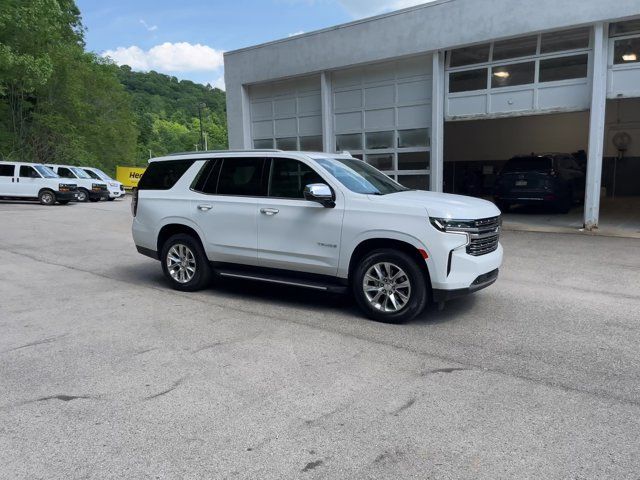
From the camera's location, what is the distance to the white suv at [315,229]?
5.38 m

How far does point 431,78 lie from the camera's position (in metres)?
14.9

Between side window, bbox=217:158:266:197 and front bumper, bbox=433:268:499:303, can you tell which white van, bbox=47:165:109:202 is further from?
front bumper, bbox=433:268:499:303

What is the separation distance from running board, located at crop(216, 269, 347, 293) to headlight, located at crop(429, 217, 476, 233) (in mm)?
1309

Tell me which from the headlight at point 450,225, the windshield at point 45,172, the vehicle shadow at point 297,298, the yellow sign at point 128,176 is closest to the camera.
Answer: the headlight at point 450,225

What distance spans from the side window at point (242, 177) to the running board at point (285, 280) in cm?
102

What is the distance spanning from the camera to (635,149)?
22.0 m

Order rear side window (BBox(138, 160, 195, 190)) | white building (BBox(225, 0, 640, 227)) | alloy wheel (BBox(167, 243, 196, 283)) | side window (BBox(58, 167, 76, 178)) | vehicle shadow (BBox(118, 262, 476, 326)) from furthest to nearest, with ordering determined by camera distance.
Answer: side window (BBox(58, 167, 76, 178)), white building (BBox(225, 0, 640, 227)), rear side window (BBox(138, 160, 195, 190)), alloy wheel (BBox(167, 243, 196, 283)), vehicle shadow (BBox(118, 262, 476, 326))

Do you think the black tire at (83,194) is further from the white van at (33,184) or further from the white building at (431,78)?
the white building at (431,78)

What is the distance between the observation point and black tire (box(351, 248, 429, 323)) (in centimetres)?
540

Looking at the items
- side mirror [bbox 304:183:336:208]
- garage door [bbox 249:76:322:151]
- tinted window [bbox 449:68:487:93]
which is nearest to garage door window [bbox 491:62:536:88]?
tinted window [bbox 449:68:487:93]

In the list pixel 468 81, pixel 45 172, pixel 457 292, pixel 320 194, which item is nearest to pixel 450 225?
A: pixel 457 292

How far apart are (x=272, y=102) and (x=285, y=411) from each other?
16394 millimetres

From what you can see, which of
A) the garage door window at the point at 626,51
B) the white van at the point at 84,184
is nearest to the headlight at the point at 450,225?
the garage door window at the point at 626,51

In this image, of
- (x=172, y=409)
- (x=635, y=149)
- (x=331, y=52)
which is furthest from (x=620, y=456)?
(x=635, y=149)
